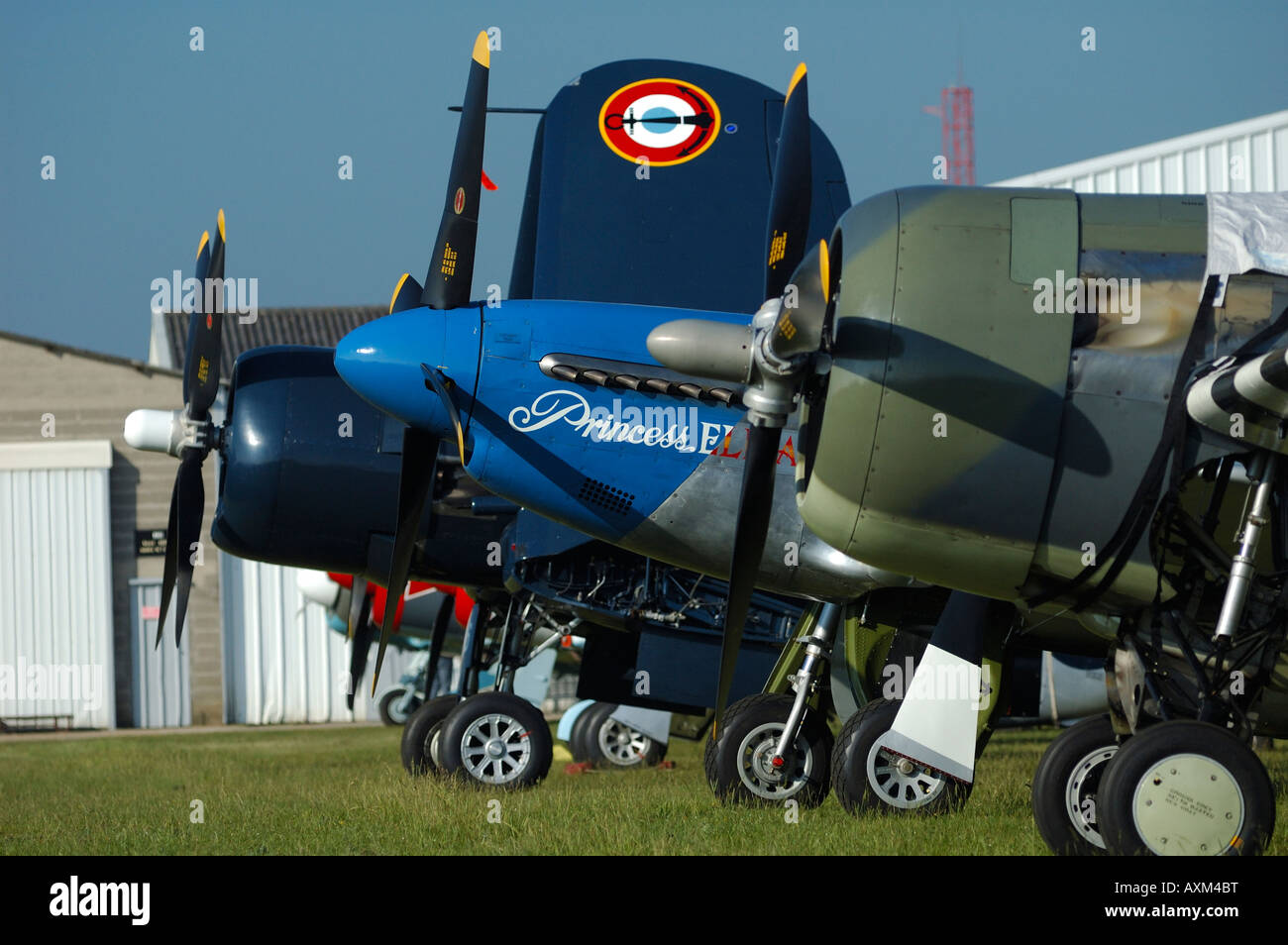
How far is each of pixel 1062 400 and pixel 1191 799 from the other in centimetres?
163

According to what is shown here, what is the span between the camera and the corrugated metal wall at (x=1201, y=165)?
18688mm

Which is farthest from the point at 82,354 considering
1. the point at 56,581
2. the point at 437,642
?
the point at 437,642

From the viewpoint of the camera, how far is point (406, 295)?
10.5m

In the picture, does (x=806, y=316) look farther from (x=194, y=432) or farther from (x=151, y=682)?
(x=151, y=682)

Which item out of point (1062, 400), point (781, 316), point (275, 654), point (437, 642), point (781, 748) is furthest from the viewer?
point (275, 654)

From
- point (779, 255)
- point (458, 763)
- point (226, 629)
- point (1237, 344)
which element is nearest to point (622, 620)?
point (458, 763)

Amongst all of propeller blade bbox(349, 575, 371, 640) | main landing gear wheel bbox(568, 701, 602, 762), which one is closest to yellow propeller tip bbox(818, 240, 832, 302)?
propeller blade bbox(349, 575, 371, 640)

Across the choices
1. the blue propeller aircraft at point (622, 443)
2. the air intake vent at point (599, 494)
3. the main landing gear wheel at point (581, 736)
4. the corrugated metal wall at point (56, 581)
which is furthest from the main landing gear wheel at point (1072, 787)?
the corrugated metal wall at point (56, 581)

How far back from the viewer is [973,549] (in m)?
6.30

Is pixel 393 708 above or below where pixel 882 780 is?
below

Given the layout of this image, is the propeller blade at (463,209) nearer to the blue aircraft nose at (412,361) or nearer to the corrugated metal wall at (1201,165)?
the blue aircraft nose at (412,361)

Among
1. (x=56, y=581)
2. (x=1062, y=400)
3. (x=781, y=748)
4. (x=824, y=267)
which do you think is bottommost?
(x=56, y=581)
